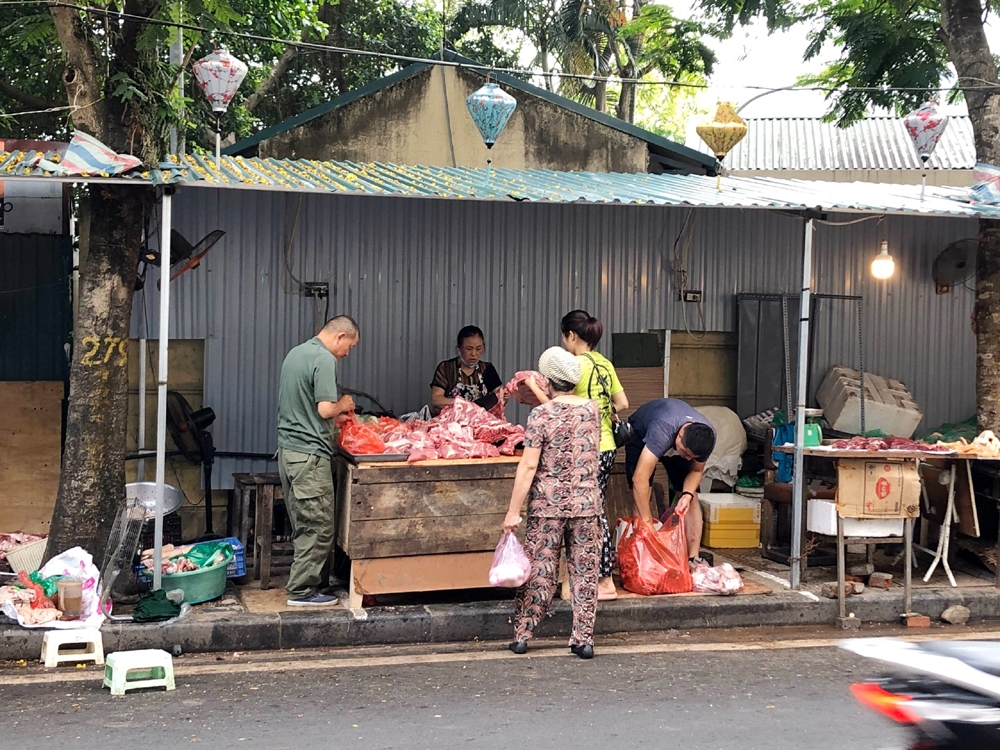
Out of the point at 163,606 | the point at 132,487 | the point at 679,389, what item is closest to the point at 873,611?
the point at 679,389

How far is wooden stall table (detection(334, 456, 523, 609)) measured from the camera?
724cm

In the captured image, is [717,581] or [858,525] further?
[858,525]

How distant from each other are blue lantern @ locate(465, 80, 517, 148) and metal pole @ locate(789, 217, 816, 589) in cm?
241

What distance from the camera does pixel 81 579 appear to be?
23.0 ft

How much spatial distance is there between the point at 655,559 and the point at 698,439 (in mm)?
942

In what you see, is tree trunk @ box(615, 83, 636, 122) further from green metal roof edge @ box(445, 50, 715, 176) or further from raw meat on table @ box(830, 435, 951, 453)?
raw meat on table @ box(830, 435, 951, 453)

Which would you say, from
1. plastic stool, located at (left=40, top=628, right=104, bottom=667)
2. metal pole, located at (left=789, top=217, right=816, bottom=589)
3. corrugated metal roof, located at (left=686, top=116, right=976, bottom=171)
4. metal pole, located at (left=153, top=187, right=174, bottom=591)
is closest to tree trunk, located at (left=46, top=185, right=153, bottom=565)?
metal pole, located at (left=153, top=187, right=174, bottom=591)

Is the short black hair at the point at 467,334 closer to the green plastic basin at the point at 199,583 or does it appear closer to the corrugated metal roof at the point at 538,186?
the corrugated metal roof at the point at 538,186

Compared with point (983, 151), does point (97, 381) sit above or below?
below

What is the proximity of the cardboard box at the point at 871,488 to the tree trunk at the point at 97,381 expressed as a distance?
17.3ft

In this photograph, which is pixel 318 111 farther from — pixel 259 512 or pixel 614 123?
pixel 259 512

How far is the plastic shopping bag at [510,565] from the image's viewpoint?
6.52 meters

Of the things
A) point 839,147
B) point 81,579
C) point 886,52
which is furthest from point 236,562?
point 839,147

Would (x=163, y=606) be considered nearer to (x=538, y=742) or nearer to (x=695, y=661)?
(x=538, y=742)
